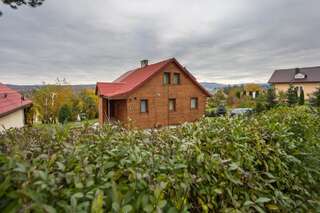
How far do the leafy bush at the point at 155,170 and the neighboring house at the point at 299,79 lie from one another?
31257mm

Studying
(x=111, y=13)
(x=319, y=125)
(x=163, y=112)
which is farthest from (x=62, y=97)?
(x=319, y=125)

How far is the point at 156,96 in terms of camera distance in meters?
17.0

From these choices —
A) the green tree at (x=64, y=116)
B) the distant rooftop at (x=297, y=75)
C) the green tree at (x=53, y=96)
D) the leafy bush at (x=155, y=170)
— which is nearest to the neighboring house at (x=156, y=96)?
the green tree at (x=64, y=116)

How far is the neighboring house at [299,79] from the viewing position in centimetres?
3068

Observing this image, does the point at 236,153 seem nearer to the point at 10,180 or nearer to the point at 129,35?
the point at 10,180

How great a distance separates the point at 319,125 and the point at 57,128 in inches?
136

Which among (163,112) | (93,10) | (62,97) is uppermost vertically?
(93,10)

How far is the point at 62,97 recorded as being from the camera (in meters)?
23.8

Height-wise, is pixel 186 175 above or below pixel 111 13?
below

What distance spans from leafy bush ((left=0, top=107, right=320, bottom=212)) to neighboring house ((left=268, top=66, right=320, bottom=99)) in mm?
31257

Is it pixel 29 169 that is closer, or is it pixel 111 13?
pixel 29 169

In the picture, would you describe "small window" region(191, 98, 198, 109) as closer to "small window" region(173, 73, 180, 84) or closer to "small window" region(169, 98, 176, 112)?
"small window" region(169, 98, 176, 112)

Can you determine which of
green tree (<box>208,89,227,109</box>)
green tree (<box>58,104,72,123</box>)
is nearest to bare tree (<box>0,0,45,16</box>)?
green tree (<box>58,104,72,123</box>)

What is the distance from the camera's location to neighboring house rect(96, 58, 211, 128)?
52.6 feet
